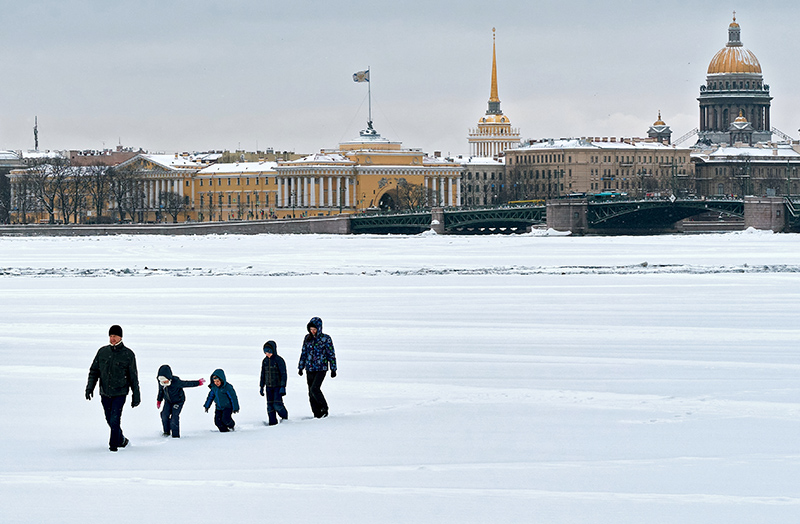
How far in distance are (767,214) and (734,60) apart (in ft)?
220

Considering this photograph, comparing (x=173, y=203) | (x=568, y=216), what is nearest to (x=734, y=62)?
(x=173, y=203)

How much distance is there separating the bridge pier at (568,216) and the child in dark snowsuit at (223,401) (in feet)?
168

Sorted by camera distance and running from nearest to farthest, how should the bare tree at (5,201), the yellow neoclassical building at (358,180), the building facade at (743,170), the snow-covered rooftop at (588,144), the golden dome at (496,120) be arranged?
the bare tree at (5,201) → the yellow neoclassical building at (358,180) → the snow-covered rooftop at (588,144) → the building facade at (743,170) → the golden dome at (496,120)

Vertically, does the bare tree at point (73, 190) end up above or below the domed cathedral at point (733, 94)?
below

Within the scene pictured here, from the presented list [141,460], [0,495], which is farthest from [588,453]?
[0,495]

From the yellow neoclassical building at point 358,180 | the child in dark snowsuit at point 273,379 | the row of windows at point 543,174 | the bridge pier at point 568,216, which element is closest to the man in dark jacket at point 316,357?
the child in dark snowsuit at point 273,379

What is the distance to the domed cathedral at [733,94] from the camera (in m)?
120

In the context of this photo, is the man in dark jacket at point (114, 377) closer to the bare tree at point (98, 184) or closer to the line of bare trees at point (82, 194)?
the line of bare trees at point (82, 194)

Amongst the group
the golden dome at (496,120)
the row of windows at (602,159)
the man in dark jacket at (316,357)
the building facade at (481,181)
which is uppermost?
the golden dome at (496,120)

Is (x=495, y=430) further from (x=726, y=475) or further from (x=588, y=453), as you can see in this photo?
(x=726, y=475)

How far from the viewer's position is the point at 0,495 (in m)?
7.89

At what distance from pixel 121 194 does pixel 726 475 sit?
74477 millimetres

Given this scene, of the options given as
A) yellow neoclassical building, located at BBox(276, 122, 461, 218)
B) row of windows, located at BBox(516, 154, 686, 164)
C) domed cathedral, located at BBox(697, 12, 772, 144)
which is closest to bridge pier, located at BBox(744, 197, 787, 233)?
yellow neoclassical building, located at BBox(276, 122, 461, 218)

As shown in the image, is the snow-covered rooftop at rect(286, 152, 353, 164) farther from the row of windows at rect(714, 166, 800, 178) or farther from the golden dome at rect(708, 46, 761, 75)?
the golden dome at rect(708, 46, 761, 75)
